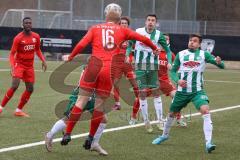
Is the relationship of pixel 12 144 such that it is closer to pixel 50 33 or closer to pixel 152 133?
pixel 152 133

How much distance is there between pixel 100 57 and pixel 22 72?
16.9 ft

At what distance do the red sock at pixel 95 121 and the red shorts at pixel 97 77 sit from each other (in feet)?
1.10

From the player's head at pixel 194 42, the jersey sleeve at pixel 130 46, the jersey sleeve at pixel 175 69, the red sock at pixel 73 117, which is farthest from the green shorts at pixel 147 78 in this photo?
the red sock at pixel 73 117

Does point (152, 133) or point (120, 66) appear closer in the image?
point (120, 66)

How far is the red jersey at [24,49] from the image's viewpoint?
46.8 feet

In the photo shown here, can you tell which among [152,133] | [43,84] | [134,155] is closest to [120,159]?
[134,155]

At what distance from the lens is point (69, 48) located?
117 ft

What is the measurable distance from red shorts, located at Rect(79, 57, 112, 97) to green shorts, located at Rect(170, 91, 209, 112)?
150 cm

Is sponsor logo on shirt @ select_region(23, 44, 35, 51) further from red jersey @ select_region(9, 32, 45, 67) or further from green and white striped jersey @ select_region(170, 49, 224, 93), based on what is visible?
green and white striped jersey @ select_region(170, 49, 224, 93)

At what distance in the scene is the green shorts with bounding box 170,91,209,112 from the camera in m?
10.5

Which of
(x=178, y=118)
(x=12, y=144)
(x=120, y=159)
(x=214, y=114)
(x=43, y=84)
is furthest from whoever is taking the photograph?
(x=43, y=84)

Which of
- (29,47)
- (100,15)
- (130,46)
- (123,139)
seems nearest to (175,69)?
(123,139)

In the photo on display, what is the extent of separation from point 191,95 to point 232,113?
5257mm

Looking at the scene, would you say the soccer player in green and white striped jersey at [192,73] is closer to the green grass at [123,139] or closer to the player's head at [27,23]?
the green grass at [123,139]
